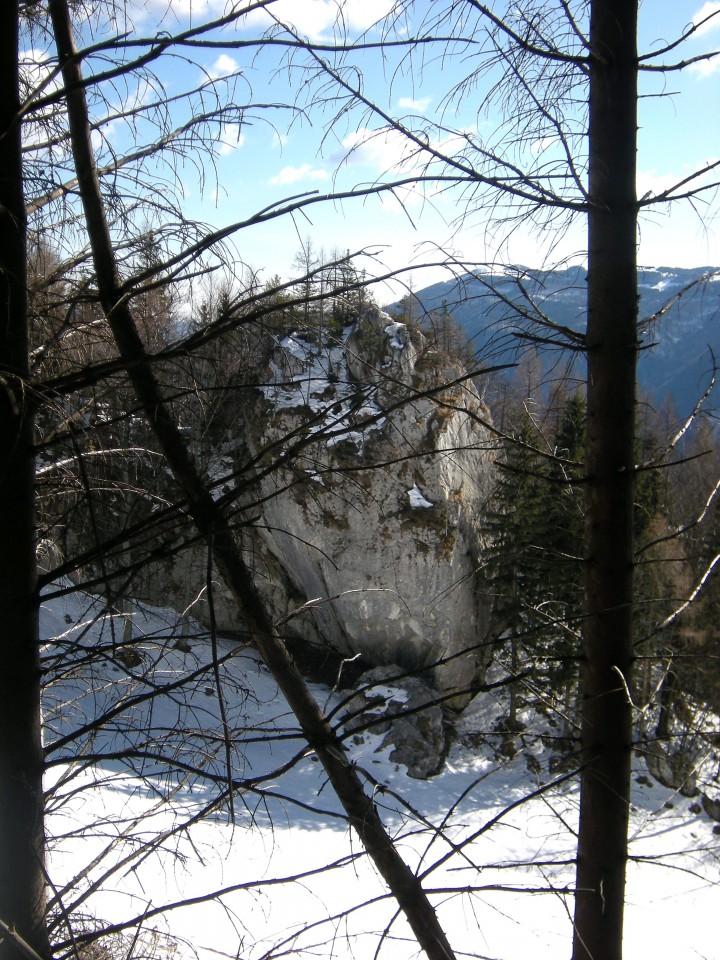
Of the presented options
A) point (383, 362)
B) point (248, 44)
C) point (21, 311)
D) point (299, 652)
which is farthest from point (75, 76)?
point (299, 652)

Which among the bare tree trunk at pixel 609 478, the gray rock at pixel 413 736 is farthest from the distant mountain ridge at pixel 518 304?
the gray rock at pixel 413 736

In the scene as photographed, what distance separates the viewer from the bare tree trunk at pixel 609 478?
239 centimetres

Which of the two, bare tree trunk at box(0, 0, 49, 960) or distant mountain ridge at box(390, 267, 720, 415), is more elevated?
distant mountain ridge at box(390, 267, 720, 415)

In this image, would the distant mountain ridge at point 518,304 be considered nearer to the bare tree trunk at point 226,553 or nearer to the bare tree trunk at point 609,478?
the bare tree trunk at point 609,478

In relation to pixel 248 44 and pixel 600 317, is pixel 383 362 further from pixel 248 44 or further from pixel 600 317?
pixel 248 44

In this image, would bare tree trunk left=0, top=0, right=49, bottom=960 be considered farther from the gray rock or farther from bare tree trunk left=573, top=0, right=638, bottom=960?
the gray rock

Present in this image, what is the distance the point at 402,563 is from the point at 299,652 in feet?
10.2

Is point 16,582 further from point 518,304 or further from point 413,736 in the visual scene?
point 413,736

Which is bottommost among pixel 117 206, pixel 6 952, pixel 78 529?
pixel 6 952

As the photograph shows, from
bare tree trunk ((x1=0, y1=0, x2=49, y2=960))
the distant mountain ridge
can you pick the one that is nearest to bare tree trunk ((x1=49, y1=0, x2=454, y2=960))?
bare tree trunk ((x1=0, y1=0, x2=49, y2=960))

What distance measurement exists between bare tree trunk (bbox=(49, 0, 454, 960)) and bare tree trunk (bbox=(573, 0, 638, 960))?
585 mm

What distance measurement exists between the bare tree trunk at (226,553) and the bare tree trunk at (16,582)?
0.31 metres

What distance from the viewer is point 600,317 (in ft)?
7.99

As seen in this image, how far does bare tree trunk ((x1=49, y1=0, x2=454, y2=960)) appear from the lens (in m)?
2.21
